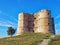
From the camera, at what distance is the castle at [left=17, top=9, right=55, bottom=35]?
67938mm

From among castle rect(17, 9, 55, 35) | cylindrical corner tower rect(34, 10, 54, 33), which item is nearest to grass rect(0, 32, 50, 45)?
cylindrical corner tower rect(34, 10, 54, 33)

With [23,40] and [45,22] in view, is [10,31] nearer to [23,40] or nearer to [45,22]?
[45,22]

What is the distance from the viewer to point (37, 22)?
2950 inches

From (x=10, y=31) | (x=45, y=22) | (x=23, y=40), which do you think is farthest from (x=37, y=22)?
(x=23, y=40)

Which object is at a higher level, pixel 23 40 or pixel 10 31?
pixel 10 31

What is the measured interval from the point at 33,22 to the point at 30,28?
3.30 metres

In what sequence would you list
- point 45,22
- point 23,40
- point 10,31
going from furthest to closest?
1. point 10,31
2. point 45,22
3. point 23,40

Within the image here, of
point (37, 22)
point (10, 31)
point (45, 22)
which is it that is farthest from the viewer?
point (37, 22)

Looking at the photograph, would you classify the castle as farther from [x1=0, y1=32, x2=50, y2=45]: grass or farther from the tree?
[x1=0, y1=32, x2=50, y2=45]: grass

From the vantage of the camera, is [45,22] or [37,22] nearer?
[45,22]

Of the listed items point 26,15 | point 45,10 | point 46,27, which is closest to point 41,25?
point 46,27

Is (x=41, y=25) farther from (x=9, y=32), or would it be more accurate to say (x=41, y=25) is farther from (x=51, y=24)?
A: (x=9, y=32)

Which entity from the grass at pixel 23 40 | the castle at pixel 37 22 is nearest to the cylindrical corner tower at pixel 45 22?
the castle at pixel 37 22

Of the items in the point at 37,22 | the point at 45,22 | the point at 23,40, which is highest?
the point at 37,22
